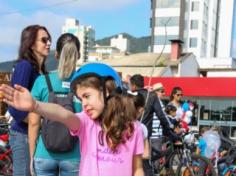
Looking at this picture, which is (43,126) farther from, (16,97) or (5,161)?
(5,161)

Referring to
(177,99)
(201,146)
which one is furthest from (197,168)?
(177,99)

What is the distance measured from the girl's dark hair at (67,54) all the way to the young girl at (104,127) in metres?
0.75

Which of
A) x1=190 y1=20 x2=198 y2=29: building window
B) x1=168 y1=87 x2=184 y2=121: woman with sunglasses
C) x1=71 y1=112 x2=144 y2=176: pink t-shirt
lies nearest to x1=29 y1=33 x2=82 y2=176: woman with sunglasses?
x1=71 y1=112 x2=144 y2=176: pink t-shirt

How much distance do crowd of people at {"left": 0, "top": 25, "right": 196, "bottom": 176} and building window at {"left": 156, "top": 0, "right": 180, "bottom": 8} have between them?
68.9 meters

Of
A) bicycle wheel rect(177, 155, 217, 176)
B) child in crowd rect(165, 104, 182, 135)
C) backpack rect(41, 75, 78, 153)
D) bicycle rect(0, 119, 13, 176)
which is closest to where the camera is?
backpack rect(41, 75, 78, 153)

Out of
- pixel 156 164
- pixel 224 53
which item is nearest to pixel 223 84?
pixel 156 164

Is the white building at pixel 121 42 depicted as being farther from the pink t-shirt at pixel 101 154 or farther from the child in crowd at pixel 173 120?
the pink t-shirt at pixel 101 154

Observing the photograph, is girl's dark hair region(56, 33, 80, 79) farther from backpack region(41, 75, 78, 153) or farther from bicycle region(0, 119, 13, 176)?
bicycle region(0, 119, 13, 176)

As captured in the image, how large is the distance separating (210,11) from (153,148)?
71055 mm

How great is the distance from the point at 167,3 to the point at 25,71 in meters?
70.1

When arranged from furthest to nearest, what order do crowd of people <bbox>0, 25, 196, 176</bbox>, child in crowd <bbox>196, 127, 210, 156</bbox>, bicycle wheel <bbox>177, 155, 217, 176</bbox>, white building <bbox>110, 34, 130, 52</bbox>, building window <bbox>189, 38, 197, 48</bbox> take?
white building <bbox>110, 34, 130, 52</bbox> → building window <bbox>189, 38, 197, 48</bbox> → child in crowd <bbox>196, 127, 210, 156</bbox> → bicycle wheel <bbox>177, 155, 217, 176</bbox> → crowd of people <bbox>0, 25, 196, 176</bbox>

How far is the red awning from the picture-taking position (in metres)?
19.7

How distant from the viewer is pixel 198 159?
715cm

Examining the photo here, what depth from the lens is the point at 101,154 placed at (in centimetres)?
238
